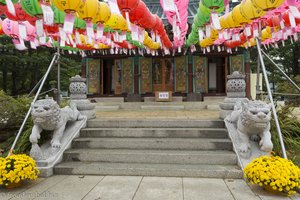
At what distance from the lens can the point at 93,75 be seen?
1655 centimetres

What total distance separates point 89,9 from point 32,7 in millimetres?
1234

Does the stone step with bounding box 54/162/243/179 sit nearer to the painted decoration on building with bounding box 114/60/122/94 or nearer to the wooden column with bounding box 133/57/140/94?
the wooden column with bounding box 133/57/140/94

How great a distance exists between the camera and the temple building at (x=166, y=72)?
15.3 meters

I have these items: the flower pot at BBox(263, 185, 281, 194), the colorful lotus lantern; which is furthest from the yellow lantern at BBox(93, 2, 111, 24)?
the flower pot at BBox(263, 185, 281, 194)

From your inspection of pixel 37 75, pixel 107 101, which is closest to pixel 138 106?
pixel 107 101

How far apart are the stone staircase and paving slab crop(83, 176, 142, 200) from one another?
0.78ft

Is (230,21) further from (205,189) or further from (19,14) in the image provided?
(19,14)

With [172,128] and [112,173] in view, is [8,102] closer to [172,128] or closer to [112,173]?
[112,173]

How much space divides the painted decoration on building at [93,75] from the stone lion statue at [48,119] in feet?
34.8

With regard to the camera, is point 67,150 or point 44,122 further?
point 67,150

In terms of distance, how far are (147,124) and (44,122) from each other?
102 inches

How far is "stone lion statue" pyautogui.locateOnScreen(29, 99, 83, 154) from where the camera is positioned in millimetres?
5191

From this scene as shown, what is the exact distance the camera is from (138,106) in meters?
13.7

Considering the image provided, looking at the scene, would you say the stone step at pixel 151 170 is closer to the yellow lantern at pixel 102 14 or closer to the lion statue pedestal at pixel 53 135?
the lion statue pedestal at pixel 53 135
